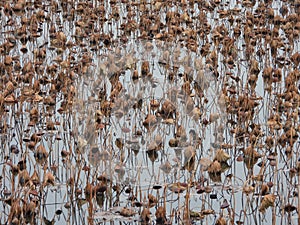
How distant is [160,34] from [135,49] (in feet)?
0.76

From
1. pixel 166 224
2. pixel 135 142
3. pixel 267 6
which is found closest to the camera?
pixel 166 224

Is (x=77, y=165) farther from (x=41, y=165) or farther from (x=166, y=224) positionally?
(x=166, y=224)

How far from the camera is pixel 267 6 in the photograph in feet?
24.5

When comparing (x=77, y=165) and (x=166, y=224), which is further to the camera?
(x=77, y=165)

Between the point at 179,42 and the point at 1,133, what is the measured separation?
70.4 inches

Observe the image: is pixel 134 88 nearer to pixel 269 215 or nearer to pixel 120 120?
pixel 120 120

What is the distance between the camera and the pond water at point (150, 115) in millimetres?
3979

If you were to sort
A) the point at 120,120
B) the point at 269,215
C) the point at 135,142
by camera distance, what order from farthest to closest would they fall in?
the point at 120,120 → the point at 135,142 → the point at 269,215

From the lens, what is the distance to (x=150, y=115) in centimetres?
480

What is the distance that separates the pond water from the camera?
13.1ft

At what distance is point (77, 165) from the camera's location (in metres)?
4.38

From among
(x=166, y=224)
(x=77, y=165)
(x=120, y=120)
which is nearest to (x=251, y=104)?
(x=120, y=120)

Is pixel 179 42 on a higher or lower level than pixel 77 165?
higher

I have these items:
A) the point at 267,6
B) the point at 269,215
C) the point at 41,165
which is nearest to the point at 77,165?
the point at 41,165
